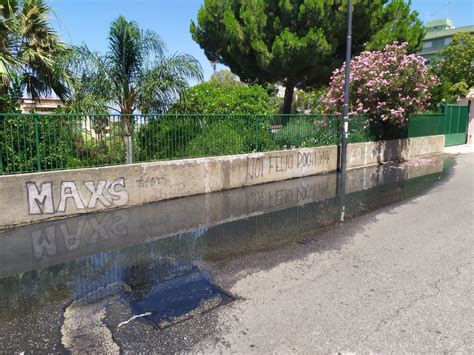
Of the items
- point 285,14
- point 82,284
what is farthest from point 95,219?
point 285,14

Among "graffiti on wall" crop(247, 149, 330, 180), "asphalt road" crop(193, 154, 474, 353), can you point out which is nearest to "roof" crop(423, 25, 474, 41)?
"graffiti on wall" crop(247, 149, 330, 180)

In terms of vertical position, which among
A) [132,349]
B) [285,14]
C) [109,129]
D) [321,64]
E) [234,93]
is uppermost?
[285,14]

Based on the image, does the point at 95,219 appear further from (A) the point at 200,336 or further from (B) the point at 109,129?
(A) the point at 200,336

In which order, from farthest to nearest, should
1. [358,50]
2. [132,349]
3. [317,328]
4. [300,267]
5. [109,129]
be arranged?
1. [358,50]
2. [109,129]
3. [300,267]
4. [317,328]
5. [132,349]

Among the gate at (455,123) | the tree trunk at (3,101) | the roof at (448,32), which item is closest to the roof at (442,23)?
the roof at (448,32)

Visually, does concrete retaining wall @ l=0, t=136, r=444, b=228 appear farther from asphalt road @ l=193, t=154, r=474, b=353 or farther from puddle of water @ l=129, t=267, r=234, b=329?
asphalt road @ l=193, t=154, r=474, b=353

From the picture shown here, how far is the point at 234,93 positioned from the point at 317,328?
35.6 ft

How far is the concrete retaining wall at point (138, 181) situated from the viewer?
6.70 m

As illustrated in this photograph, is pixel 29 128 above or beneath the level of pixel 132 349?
above

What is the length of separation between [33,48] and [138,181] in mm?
4462

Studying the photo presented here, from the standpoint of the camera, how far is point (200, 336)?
3381 millimetres

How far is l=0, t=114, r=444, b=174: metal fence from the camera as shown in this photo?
22.4 feet

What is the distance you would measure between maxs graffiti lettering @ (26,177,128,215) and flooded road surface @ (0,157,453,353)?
29cm

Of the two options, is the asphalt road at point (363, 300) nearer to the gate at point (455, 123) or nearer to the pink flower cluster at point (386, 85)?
the pink flower cluster at point (386, 85)
